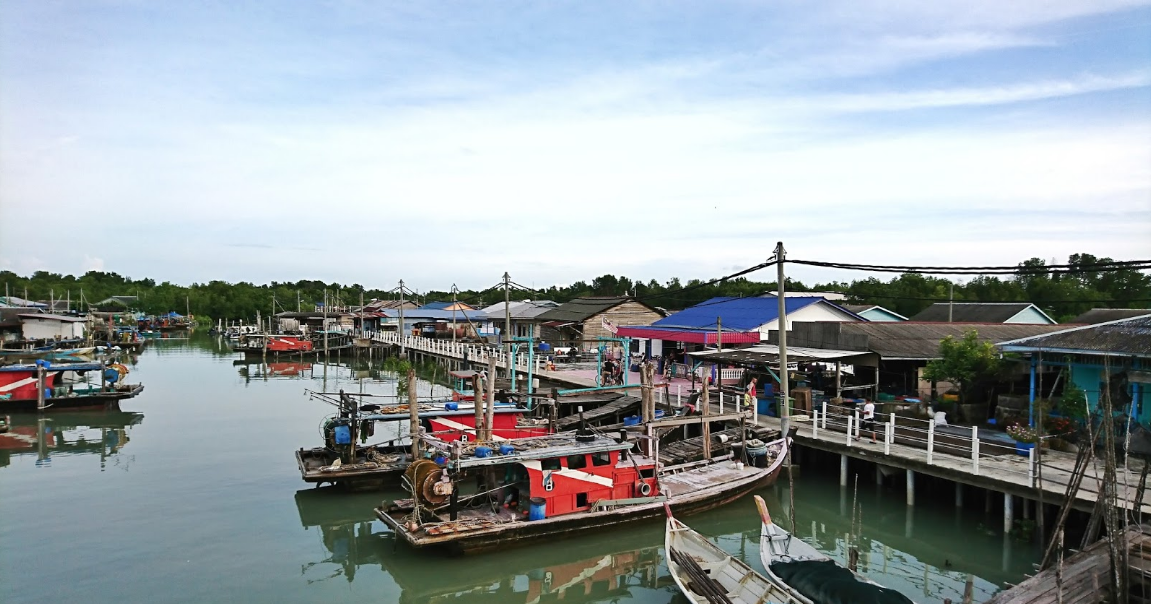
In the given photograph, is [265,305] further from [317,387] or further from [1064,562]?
[1064,562]

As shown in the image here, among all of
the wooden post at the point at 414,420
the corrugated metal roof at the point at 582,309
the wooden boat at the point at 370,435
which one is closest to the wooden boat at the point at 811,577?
the wooden boat at the point at 370,435

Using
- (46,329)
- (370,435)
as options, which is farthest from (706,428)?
(46,329)

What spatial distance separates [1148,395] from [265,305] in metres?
111

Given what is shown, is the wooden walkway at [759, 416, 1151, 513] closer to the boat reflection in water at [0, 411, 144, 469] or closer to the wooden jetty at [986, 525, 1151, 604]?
the wooden jetty at [986, 525, 1151, 604]

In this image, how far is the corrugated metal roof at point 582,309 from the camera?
4597 centimetres

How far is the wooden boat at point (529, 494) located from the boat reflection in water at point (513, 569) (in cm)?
43

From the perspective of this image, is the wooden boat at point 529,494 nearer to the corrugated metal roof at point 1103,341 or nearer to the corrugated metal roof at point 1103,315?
the corrugated metal roof at point 1103,341

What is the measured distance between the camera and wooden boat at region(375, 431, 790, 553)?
14.2m

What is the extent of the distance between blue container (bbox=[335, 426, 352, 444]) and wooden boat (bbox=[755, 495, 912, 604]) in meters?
11.1

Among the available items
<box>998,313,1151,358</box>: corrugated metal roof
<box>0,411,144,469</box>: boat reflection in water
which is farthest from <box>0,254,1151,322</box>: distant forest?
<box>0,411,144,469</box>: boat reflection in water

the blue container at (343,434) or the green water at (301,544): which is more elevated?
the blue container at (343,434)

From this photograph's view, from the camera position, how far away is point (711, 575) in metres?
12.1

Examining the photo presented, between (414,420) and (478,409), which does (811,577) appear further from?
(414,420)

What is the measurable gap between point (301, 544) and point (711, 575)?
8.97 metres
